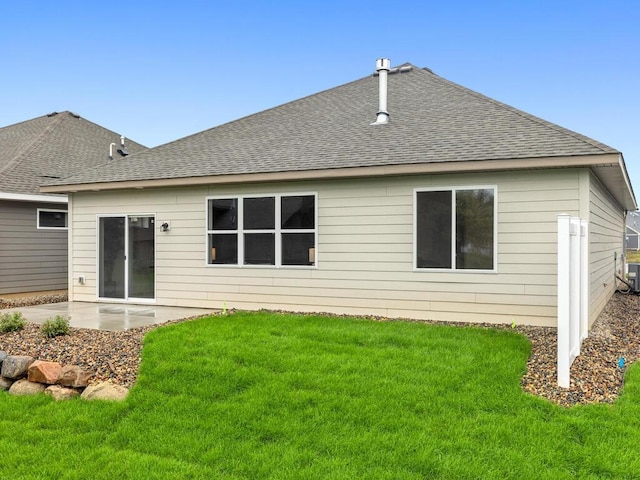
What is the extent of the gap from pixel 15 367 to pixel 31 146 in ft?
40.7

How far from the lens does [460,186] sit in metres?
7.95

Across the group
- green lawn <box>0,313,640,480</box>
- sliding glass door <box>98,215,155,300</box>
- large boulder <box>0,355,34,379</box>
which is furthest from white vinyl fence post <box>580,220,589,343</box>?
sliding glass door <box>98,215,155,300</box>

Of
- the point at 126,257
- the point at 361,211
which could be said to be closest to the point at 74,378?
the point at 361,211

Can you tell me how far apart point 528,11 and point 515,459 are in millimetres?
14586

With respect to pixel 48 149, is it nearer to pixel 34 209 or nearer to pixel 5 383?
pixel 34 209

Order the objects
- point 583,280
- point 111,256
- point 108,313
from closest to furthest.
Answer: point 583,280
point 108,313
point 111,256

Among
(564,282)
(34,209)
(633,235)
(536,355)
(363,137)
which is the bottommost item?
(536,355)

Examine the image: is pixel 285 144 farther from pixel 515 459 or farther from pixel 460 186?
pixel 515 459

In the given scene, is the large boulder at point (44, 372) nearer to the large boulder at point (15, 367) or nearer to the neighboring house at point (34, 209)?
the large boulder at point (15, 367)

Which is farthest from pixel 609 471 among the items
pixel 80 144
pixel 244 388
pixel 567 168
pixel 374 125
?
pixel 80 144

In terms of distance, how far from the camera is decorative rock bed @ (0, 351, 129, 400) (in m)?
4.80

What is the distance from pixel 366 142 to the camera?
368 inches

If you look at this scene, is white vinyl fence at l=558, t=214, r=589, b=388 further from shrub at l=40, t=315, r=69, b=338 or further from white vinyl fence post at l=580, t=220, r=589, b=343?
shrub at l=40, t=315, r=69, b=338

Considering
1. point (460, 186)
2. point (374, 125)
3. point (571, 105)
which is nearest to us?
point (460, 186)
